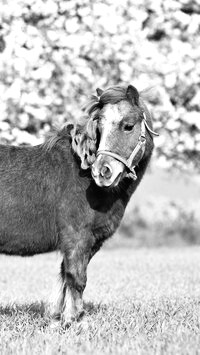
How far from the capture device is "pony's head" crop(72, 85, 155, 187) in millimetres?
5352

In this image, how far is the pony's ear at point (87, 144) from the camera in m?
5.57

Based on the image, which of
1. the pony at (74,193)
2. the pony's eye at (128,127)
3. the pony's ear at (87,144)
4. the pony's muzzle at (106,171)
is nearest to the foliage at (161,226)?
the pony at (74,193)

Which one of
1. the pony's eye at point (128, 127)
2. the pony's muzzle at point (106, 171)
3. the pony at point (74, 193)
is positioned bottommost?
the pony at point (74, 193)

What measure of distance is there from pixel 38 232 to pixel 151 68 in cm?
856

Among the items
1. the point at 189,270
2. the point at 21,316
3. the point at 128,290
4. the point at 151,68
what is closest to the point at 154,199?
the point at 151,68

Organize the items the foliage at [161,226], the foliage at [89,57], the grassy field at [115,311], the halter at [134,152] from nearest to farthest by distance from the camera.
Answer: the grassy field at [115,311] < the halter at [134,152] < the foliage at [89,57] < the foliage at [161,226]

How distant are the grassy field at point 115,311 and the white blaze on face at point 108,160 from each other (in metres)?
1.20

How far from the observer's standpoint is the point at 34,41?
12.4 m

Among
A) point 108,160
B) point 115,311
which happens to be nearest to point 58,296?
point 115,311

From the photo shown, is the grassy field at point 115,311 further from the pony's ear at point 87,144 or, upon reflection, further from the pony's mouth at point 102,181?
the pony's mouth at point 102,181

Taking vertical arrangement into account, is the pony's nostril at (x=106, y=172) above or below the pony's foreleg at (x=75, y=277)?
above

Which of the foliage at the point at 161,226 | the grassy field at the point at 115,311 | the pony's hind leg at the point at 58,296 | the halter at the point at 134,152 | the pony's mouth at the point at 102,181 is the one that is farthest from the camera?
the foliage at the point at 161,226

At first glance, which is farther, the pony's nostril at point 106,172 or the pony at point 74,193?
the pony at point 74,193

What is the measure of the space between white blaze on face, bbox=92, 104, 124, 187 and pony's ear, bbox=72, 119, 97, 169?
150 millimetres
